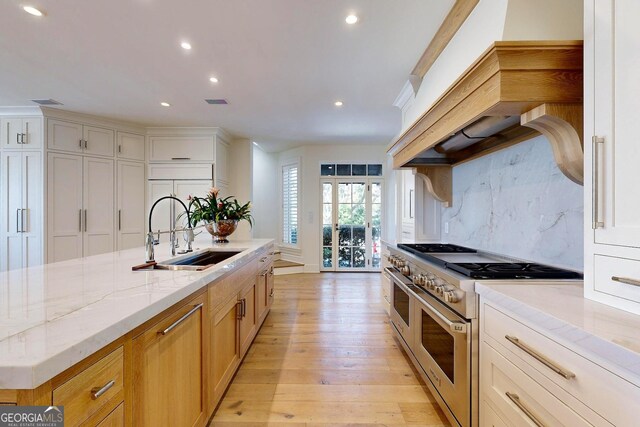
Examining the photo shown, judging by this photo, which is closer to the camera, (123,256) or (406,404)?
(406,404)

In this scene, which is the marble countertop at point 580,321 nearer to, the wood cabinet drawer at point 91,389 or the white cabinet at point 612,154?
the white cabinet at point 612,154

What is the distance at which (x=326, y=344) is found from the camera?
268 cm

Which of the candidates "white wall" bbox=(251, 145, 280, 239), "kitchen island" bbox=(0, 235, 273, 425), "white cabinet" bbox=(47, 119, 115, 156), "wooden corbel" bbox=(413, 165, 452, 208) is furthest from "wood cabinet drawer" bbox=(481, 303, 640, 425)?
"white wall" bbox=(251, 145, 280, 239)

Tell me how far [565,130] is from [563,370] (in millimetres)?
967

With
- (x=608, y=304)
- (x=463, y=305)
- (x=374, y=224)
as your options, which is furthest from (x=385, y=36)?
(x=374, y=224)

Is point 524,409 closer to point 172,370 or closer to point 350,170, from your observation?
point 172,370

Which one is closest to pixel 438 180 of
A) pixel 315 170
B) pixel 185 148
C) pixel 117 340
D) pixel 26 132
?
pixel 117 340

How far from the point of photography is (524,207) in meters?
1.77

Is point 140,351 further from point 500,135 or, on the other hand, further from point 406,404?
point 500,135

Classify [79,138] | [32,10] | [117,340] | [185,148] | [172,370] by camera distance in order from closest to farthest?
[117,340] < [172,370] < [32,10] < [79,138] < [185,148]

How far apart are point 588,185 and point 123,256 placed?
2.58 meters

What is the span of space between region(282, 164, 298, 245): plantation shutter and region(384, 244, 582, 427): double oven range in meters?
4.22

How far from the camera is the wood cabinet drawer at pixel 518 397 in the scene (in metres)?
0.87

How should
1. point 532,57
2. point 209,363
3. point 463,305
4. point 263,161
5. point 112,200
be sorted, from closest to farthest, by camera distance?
point 532,57 → point 463,305 → point 209,363 → point 112,200 → point 263,161
